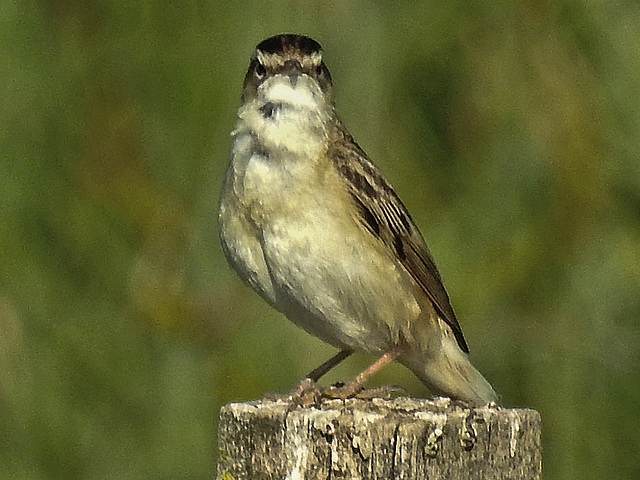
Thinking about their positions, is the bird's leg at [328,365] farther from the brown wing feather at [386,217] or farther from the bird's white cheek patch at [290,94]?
the bird's white cheek patch at [290,94]

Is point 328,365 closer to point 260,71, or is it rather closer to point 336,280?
point 336,280

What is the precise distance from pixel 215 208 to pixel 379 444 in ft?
7.34

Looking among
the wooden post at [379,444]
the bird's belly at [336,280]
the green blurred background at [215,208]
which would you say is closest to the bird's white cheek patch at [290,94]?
the bird's belly at [336,280]

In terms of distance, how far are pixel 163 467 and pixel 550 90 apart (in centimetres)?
212

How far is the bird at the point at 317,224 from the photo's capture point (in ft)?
12.8

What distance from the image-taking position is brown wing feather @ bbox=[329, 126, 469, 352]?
4.07 meters

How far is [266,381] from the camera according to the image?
4852 millimetres

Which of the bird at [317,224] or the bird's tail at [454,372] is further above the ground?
the bird at [317,224]

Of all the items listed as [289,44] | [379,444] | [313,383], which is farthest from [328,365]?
[379,444]

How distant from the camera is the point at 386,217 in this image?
4.13 meters

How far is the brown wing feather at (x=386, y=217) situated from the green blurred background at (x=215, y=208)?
2.17 feet

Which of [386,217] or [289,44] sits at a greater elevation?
[289,44]

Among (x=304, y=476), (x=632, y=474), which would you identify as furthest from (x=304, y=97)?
(x=632, y=474)

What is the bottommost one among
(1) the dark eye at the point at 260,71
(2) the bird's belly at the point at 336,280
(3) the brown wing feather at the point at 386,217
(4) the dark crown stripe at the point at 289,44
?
(2) the bird's belly at the point at 336,280
